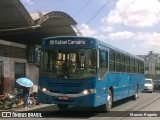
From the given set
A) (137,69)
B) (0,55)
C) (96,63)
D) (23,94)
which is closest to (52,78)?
(96,63)

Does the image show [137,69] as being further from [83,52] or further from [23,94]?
[83,52]

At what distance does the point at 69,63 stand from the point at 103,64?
1755mm

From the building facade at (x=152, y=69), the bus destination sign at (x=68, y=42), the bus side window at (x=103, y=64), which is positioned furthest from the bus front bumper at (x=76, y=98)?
the building facade at (x=152, y=69)

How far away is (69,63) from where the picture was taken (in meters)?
16.3

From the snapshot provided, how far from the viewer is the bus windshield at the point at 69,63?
16.1 metres

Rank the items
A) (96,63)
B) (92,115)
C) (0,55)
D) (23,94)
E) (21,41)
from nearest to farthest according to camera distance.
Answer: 1. (96,63)
2. (92,115)
3. (23,94)
4. (0,55)
5. (21,41)

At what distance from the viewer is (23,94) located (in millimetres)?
21969

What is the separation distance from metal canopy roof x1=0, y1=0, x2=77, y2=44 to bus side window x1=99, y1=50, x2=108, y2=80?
28.5ft

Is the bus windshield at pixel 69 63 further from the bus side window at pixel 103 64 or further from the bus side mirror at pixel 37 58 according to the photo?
the bus side window at pixel 103 64

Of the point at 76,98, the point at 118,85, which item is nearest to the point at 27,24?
the point at 118,85

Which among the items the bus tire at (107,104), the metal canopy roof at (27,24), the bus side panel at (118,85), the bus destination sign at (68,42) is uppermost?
the metal canopy roof at (27,24)

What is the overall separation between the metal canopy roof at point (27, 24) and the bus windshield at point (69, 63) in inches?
344

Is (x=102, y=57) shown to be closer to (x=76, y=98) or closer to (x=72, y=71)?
(x=72, y=71)

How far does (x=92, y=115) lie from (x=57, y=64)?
2637 millimetres
